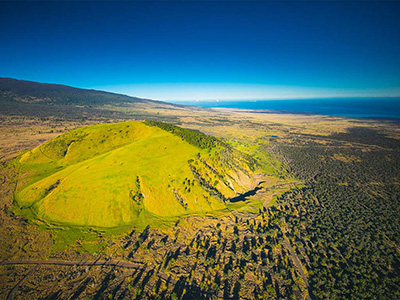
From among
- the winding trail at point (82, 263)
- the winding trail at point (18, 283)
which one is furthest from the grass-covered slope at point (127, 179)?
the winding trail at point (18, 283)

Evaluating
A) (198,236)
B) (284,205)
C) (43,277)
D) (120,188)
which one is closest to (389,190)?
(284,205)

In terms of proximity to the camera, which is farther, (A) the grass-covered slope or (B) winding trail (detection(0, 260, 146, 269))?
(A) the grass-covered slope

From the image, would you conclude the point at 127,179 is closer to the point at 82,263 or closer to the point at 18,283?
the point at 82,263

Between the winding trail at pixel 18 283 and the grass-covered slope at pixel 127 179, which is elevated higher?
the grass-covered slope at pixel 127 179

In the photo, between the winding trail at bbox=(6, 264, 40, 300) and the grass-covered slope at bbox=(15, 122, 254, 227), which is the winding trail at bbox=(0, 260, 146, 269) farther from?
the grass-covered slope at bbox=(15, 122, 254, 227)

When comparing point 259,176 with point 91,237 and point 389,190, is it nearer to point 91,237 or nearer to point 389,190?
point 389,190

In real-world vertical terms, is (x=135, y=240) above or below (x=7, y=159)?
below

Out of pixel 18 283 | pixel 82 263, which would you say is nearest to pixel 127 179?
pixel 82 263

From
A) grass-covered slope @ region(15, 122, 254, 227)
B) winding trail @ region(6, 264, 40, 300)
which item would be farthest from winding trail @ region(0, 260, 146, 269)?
grass-covered slope @ region(15, 122, 254, 227)

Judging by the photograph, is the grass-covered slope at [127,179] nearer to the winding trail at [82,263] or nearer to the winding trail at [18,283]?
the winding trail at [82,263]
